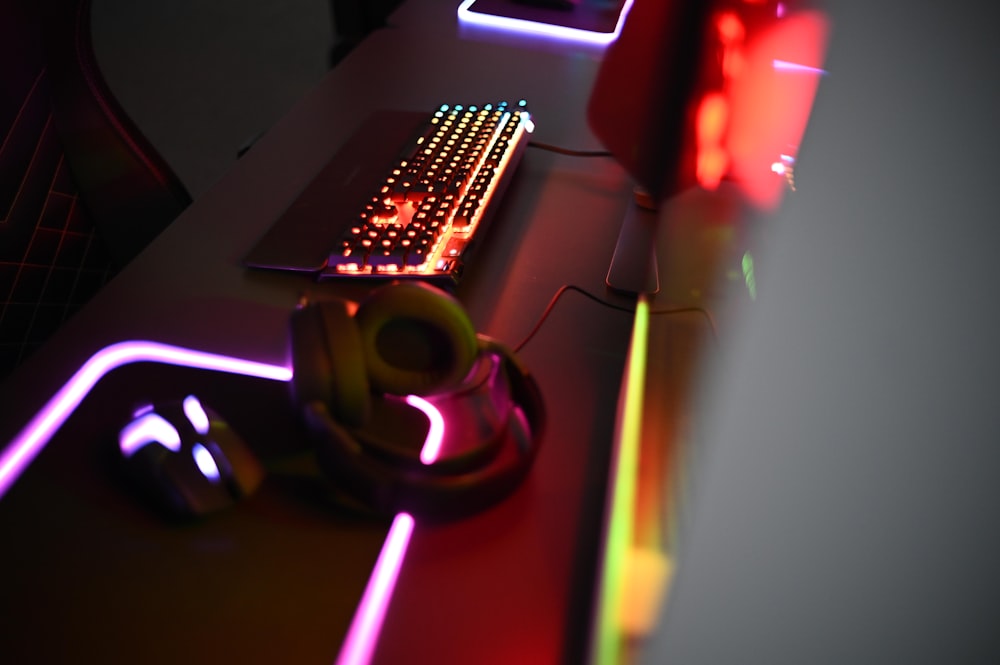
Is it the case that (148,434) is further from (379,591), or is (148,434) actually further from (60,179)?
(60,179)

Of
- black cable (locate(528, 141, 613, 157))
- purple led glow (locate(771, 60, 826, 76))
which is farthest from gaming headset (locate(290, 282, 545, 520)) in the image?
black cable (locate(528, 141, 613, 157))

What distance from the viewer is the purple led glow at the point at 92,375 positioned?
500mm

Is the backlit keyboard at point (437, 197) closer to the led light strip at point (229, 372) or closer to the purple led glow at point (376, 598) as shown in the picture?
the led light strip at point (229, 372)

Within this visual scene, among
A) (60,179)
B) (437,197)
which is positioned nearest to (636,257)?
(437,197)

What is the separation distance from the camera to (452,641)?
42cm

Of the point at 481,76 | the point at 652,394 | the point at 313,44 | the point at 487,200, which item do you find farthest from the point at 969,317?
the point at 313,44

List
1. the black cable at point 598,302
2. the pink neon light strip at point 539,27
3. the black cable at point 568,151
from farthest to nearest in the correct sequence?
the pink neon light strip at point 539,27 → the black cable at point 568,151 → the black cable at point 598,302

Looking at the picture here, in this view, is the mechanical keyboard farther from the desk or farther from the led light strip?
the led light strip

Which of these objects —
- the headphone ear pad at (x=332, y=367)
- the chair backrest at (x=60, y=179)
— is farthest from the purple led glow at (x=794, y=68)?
the chair backrest at (x=60, y=179)

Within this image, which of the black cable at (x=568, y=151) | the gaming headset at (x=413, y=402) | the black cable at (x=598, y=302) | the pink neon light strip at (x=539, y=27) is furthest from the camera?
the pink neon light strip at (x=539, y=27)

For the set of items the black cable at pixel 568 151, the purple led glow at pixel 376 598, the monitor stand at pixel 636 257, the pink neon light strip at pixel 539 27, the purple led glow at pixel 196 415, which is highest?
the pink neon light strip at pixel 539 27

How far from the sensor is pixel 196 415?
0.48 metres

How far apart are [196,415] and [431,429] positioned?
163mm

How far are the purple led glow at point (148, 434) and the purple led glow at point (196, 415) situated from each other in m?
0.01
